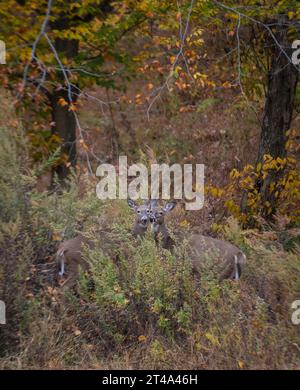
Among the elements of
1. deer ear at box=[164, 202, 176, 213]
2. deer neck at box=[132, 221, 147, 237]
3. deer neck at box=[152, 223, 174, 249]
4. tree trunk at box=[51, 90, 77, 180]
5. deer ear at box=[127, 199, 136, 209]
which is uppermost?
tree trunk at box=[51, 90, 77, 180]

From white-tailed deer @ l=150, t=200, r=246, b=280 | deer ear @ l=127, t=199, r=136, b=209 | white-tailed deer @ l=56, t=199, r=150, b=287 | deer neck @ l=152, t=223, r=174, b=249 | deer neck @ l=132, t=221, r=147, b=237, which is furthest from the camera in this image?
deer ear @ l=127, t=199, r=136, b=209

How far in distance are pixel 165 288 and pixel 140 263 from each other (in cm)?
34

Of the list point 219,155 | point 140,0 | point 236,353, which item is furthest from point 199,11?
point 236,353

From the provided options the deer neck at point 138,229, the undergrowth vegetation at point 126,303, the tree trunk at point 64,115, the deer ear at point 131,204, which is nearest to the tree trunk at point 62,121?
the tree trunk at point 64,115

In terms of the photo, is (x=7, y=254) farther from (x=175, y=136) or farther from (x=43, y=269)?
(x=175, y=136)

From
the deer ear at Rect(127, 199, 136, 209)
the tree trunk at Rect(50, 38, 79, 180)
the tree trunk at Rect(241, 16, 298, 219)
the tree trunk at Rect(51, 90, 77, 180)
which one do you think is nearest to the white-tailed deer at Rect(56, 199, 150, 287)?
the deer ear at Rect(127, 199, 136, 209)

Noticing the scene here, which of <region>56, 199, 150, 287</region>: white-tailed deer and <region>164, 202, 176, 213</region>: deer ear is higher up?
<region>164, 202, 176, 213</region>: deer ear

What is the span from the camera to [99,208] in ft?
27.6

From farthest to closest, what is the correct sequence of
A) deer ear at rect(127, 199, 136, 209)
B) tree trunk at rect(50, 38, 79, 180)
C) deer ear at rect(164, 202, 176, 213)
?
1. tree trunk at rect(50, 38, 79, 180)
2. deer ear at rect(164, 202, 176, 213)
3. deer ear at rect(127, 199, 136, 209)

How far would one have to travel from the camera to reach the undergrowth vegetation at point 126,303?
6.35 metres

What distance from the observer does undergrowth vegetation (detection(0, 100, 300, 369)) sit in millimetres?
6348

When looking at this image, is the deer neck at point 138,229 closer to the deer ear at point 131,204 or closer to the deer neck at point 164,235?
the deer neck at point 164,235

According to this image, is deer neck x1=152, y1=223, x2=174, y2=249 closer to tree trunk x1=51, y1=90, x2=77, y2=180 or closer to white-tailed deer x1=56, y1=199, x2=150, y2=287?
white-tailed deer x1=56, y1=199, x2=150, y2=287

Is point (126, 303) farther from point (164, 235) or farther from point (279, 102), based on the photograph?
point (279, 102)
